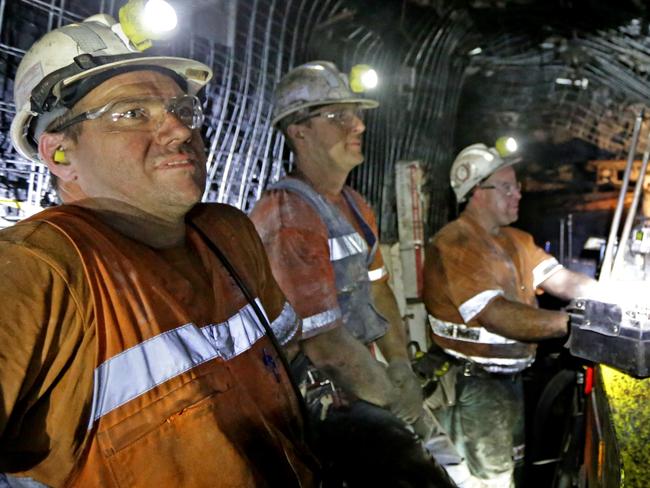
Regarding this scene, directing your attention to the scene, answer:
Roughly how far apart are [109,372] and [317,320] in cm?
133

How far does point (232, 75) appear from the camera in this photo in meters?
3.56

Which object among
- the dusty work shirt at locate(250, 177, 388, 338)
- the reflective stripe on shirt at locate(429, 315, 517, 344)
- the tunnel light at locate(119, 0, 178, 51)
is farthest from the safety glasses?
the reflective stripe on shirt at locate(429, 315, 517, 344)

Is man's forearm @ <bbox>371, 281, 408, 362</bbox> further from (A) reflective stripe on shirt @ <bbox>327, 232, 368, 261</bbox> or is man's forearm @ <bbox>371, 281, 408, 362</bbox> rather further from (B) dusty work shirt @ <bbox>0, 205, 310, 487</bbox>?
(B) dusty work shirt @ <bbox>0, 205, 310, 487</bbox>

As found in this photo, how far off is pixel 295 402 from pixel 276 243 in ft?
3.31

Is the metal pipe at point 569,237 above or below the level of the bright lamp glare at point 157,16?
below

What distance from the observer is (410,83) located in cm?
555

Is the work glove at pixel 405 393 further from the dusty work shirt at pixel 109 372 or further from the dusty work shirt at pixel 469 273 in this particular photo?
the dusty work shirt at pixel 109 372

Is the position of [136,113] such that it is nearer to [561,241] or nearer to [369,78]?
[369,78]

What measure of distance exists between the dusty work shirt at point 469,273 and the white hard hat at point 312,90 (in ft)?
4.40

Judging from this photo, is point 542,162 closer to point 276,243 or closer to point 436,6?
point 436,6

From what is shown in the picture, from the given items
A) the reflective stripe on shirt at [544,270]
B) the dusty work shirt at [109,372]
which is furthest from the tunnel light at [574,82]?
the dusty work shirt at [109,372]

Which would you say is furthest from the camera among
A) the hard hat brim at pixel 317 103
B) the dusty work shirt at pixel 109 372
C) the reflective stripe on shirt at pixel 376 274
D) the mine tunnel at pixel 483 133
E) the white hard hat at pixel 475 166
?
the white hard hat at pixel 475 166

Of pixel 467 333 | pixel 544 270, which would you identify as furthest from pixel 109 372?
pixel 544 270

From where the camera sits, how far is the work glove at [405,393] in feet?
9.20
